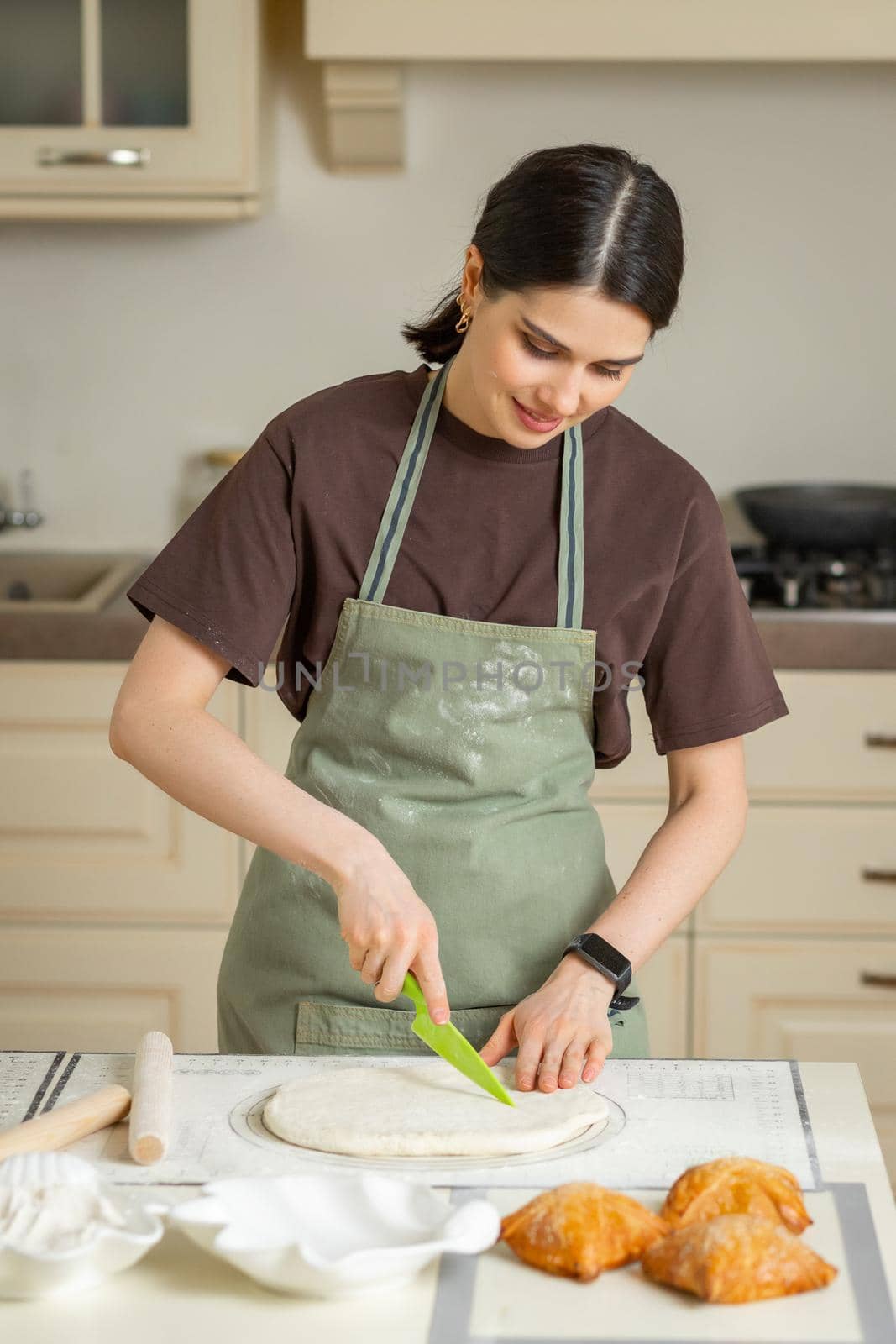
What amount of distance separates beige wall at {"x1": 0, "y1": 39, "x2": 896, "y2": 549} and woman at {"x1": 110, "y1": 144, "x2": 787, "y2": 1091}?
1.35m

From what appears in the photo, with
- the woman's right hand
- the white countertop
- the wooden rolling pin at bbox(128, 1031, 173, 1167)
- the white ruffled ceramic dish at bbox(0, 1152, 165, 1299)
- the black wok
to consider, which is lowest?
the black wok

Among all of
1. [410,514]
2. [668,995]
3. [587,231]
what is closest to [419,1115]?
[410,514]

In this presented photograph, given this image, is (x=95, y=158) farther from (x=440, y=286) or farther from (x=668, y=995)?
(x=668, y=995)

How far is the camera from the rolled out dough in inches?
39.3

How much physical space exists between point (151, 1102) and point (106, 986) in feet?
4.33

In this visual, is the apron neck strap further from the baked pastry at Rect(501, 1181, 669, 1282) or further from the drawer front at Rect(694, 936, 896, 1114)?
the drawer front at Rect(694, 936, 896, 1114)

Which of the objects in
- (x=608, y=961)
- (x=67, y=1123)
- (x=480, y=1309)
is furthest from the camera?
(x=608, y=961)

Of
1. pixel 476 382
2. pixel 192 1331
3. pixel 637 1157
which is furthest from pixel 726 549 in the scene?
pixel 192 1331

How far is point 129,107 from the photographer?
2.37 meters

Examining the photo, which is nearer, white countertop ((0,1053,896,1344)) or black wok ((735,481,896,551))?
white countertop ((0,1053,896,1344))

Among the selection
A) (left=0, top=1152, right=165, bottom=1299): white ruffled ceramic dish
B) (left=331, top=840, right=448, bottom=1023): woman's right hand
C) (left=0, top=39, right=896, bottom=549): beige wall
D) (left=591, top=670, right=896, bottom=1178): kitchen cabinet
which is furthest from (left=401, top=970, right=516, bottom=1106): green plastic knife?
(left=0, top=39, right=896, bottom=549): beige wall

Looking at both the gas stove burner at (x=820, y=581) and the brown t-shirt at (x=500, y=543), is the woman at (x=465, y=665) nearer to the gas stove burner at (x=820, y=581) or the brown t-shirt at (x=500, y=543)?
the brown t-shirt at (x=500, y=543)

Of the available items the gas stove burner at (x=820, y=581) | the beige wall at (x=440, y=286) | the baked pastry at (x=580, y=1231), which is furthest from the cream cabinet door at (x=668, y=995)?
the baked pastry at (x=580, y=1231)

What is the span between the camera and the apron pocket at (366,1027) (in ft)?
4.13
